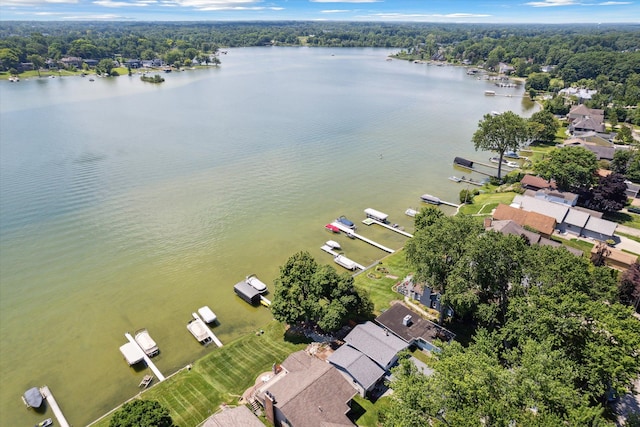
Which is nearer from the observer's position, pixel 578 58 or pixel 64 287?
pixel 64 287

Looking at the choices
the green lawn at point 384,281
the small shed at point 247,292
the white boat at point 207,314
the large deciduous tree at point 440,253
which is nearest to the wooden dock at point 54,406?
the white boat at point 207,314

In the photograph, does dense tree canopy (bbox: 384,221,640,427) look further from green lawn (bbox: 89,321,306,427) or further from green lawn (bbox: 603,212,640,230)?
green lawn (bbox: 603,212,640,230)

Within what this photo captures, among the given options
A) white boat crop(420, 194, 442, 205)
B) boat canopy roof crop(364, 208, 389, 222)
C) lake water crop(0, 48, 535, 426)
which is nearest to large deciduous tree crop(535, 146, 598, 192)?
lake water crop(0, 48, 535, 426)

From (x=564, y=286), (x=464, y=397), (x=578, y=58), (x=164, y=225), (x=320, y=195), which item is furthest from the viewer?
(x=578, y=58)

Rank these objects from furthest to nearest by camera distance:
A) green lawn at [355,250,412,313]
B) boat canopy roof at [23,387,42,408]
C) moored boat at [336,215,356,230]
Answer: moored boat at [336,215,356,230] < green lawn at [355,250,412,313] < boat canopy roof at [23,387,42,408]

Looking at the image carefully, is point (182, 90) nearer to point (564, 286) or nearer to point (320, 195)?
point (320, 195)

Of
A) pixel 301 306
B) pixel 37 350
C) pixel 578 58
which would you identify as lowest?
pixel 37 350

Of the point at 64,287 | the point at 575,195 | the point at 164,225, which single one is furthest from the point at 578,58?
the point at 64,287
